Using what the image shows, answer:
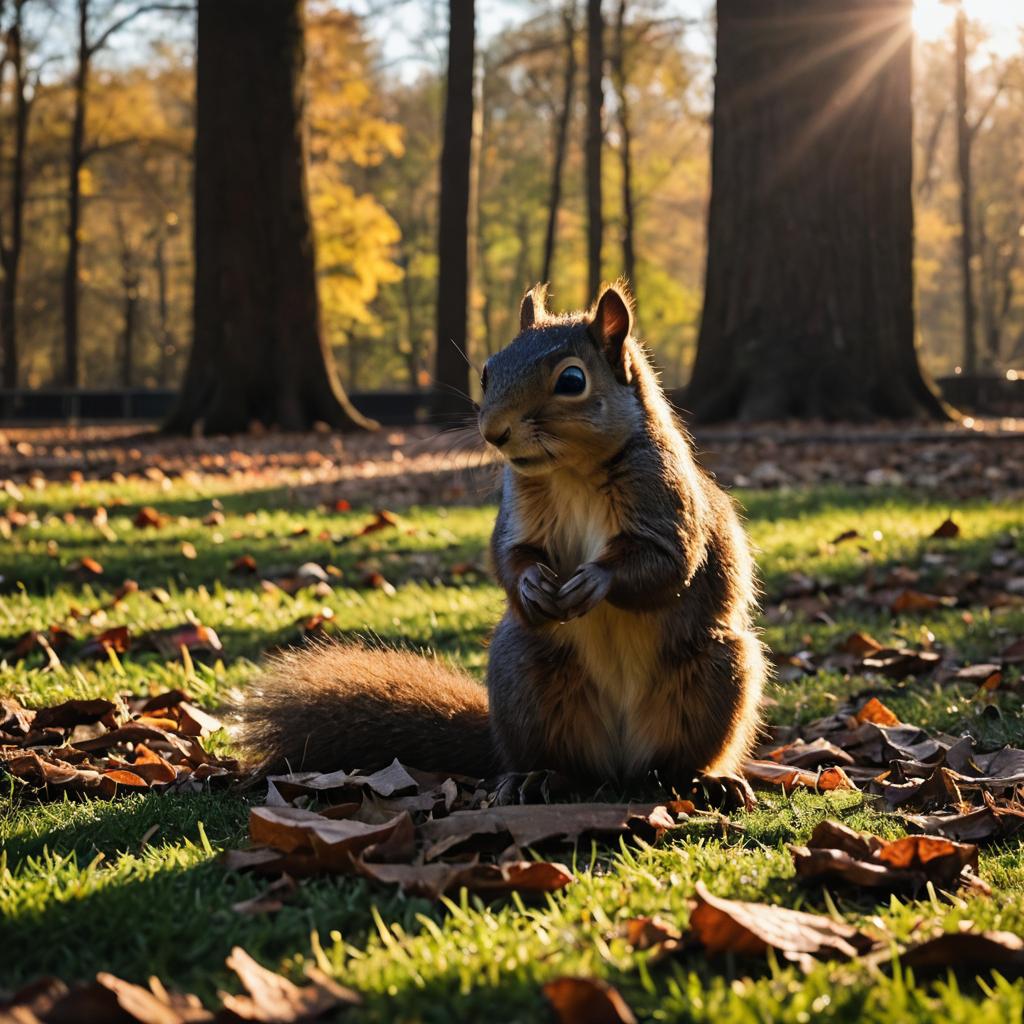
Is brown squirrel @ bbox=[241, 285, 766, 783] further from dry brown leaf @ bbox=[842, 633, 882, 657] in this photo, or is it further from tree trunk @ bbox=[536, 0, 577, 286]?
tree trunk @ bbox=[536, 0, 577, 286]

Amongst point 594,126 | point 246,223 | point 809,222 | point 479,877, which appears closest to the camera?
point 479,877

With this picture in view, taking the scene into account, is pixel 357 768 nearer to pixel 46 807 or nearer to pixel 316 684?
pixel 316 684

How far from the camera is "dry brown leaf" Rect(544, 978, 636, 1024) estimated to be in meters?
1.64

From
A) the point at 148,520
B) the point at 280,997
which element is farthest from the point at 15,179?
the point at 280,997

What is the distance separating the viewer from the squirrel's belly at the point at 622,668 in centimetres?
289

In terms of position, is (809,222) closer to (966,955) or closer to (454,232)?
(454,232)

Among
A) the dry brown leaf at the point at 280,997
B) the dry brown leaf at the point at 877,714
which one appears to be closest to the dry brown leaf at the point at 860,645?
the dry brown leaf at the point at 877,714

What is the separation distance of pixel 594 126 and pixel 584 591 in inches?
966

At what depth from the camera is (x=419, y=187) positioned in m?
43.8

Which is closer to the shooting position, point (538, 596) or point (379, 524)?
point (538, 596)

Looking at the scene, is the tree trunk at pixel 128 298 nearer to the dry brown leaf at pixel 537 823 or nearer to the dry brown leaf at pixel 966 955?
the dry brown leaf at pixel 537 823

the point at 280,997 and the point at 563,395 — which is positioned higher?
the point at 563,395

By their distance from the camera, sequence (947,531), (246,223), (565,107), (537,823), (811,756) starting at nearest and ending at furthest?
(537,823) < (811,756) < (947,531) < (246,223) < (565,107)

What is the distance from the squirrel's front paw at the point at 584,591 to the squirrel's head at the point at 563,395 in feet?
0.85
